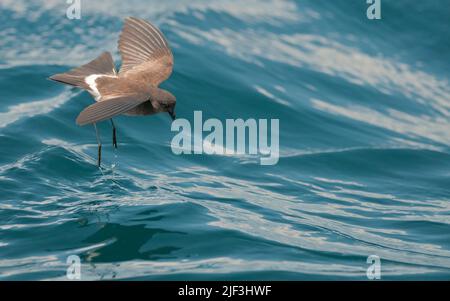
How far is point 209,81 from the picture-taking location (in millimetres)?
11953

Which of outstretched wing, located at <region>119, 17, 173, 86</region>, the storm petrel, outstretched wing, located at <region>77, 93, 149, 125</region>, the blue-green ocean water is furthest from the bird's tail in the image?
the blue-green ocean water

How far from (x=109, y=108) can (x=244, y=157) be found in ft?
11.9

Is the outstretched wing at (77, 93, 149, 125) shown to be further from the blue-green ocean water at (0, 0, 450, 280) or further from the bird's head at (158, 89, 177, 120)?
the blue-green ocean water at (0, 0, 450, 280)

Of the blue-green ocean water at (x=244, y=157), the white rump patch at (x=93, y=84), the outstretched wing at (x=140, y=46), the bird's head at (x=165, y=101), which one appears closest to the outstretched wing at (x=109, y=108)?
the bird's head at (x=165, y=101)

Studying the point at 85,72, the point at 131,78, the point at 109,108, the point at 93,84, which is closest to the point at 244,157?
the point at 131,78

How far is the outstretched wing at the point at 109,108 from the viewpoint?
21.9 feet

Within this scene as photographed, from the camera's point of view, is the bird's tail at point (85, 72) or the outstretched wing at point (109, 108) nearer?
Answer: the outstretched wing at point (109, 108)

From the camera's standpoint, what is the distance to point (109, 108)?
6.95 m

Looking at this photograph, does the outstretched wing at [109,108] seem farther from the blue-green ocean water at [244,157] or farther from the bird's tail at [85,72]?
the blue-green ocean water at [244,157]

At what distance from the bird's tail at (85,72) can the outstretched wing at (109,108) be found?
629 millimetres

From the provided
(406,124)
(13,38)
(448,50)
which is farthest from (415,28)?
(13,38)

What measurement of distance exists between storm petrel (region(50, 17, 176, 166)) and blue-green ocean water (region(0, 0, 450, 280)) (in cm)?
95

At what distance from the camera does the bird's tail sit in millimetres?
7896
